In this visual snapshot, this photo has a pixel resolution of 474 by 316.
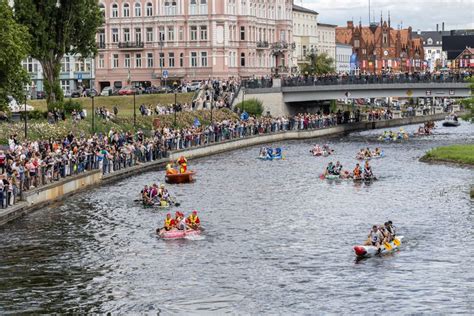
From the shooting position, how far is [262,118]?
14050cm

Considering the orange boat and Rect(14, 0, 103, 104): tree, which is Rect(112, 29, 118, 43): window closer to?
Rect(14, 0, 103, 104): tree

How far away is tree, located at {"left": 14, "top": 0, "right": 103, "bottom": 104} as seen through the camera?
108 m

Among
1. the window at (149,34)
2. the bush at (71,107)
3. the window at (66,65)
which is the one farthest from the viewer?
the window at (66,65)

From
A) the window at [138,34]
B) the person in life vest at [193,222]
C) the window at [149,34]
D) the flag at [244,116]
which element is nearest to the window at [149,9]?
the window at [149,34]

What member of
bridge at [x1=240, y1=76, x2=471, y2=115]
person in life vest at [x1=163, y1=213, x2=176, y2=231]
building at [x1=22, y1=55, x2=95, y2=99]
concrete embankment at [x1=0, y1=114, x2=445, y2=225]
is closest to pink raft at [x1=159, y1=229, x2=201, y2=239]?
person in life vest at [x1=163, y1=213, x2=176, y2=231]

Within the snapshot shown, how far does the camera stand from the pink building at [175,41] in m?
171

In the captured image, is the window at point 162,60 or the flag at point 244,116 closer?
the flag at point 244,116

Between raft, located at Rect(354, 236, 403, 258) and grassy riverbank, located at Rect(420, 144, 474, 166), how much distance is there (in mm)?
42443

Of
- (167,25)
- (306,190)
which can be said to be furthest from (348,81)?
(306,190)

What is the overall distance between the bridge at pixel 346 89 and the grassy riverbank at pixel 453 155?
28.0m

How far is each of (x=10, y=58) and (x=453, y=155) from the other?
41666 millimetres

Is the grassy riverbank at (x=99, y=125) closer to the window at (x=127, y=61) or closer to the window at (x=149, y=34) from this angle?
the window at (x=149, y=34)

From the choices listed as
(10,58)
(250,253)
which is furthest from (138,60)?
(250,253)

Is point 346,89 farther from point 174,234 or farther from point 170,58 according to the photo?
point 174,234
